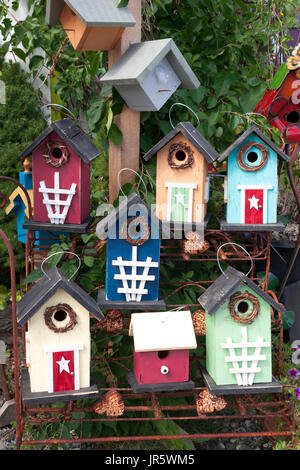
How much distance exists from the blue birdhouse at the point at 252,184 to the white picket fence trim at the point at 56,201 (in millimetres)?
670

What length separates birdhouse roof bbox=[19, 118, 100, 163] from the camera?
6.75 feet

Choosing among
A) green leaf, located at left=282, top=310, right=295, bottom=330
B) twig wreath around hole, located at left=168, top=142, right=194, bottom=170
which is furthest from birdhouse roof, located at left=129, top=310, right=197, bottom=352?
green leaf, located at left=282, top=310, right=295, bottom=330

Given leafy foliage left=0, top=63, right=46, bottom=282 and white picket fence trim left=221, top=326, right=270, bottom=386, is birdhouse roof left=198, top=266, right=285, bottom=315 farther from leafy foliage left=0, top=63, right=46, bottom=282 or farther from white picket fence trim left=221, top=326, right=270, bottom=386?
leafy foliage left=0, top=63, right=46, bottom=282

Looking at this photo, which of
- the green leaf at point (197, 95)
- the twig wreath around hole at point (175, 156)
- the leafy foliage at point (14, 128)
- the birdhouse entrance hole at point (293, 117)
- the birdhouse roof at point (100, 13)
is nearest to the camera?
the birdhouse roof at point (100, 13)

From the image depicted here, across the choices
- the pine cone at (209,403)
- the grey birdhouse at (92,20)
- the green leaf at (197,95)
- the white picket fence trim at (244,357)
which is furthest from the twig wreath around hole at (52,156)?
the pine cone at (209,403)

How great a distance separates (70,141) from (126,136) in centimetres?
33

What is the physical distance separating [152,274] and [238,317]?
40 cm

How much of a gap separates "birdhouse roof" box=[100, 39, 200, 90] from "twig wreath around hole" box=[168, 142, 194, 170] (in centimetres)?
30

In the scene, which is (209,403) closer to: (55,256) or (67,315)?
(67,315)

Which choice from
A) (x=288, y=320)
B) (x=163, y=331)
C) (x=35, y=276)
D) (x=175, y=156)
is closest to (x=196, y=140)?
(x=175, y=156)

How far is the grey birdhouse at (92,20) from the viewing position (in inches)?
75.7

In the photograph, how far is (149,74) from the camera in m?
2.01

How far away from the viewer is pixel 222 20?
2463 millimetres

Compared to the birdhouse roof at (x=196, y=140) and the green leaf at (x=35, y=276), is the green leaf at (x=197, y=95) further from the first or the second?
the green leaf at (x=35, y=276)
